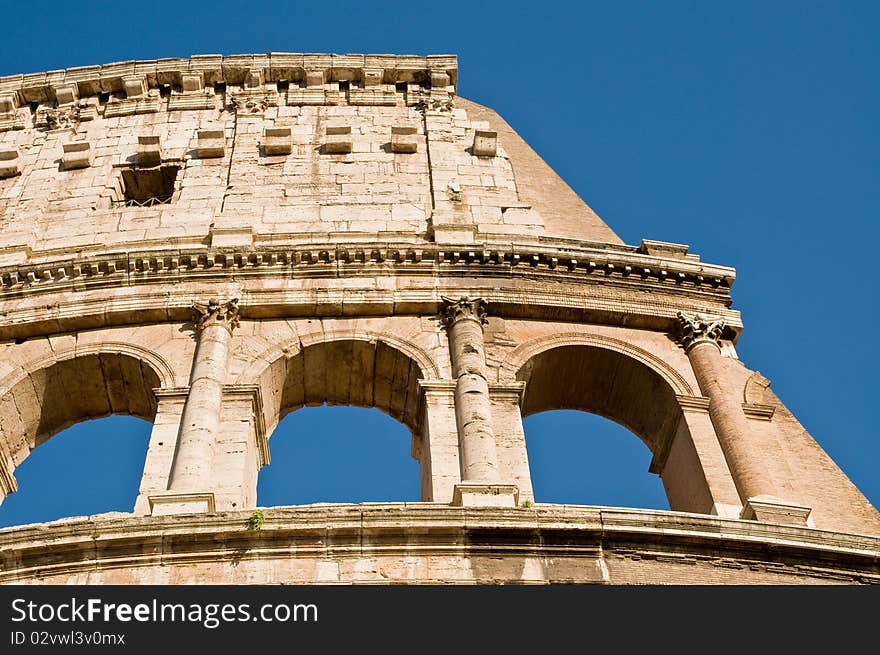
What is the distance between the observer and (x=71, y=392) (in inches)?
→ 671

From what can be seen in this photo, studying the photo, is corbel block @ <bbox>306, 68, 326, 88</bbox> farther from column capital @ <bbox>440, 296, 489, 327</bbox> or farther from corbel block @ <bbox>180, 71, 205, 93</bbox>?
column capital @ <bbox>440, 296, 489, 327</bbox>

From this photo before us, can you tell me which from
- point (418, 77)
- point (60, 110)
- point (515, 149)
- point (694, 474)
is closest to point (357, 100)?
point (418, 77)

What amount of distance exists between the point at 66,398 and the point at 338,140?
6879 millimetres

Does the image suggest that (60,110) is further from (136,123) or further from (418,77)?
(418,77)

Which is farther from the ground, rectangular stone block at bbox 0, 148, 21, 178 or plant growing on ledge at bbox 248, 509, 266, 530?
rectangular stone block at bbox 0, 148, 21, 178

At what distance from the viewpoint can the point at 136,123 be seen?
22.9 meters

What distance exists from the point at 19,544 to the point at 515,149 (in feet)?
41.6

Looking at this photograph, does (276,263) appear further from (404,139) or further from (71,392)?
(404,139)

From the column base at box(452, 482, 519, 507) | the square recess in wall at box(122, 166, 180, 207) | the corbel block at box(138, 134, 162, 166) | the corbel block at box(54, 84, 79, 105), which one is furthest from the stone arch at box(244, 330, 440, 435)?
the corbel block at box(54, 84, 79, 105)

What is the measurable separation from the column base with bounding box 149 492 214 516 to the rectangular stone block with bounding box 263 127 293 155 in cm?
909

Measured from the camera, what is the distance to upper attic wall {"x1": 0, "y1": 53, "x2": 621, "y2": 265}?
19500 millimetres

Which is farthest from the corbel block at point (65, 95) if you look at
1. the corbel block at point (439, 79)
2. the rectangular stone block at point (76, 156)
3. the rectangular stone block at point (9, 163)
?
the corbel block at point (439, 79)

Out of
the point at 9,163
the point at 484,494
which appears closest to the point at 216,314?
the point at 484,494

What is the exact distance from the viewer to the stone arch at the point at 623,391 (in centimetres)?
1619
